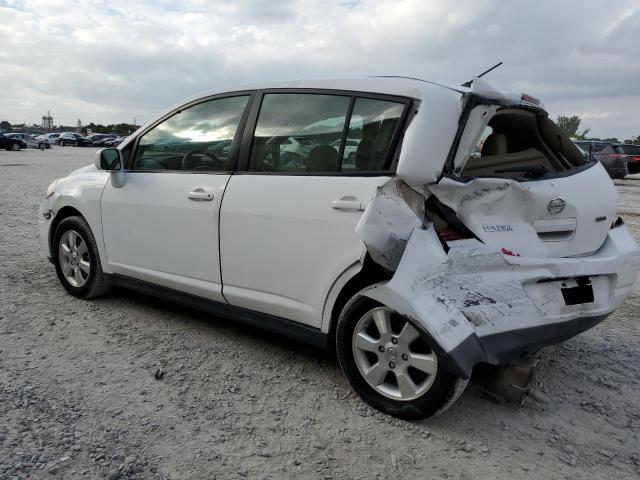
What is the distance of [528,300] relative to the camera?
248 cm

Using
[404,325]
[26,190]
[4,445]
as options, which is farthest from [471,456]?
[26,190]

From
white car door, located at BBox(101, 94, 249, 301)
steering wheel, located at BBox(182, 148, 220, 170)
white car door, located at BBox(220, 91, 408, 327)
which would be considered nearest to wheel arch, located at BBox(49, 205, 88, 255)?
white car door, located at BBox(101, 94, 249, 301)

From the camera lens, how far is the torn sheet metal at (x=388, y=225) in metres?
2.38

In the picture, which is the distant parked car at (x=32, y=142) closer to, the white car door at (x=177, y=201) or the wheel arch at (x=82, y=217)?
the wheel arch at (x=82, y=217)

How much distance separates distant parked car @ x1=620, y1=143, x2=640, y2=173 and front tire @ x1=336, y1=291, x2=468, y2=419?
73.2 feet

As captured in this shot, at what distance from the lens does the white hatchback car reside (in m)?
2.42

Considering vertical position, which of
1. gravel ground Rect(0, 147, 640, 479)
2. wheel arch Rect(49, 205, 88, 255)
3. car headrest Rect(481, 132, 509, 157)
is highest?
car headrest Rect(481, 132, 509, 157)

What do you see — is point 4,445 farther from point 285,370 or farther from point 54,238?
point 54,238

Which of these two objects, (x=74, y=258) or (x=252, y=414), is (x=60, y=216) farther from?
(x=252, y=414)

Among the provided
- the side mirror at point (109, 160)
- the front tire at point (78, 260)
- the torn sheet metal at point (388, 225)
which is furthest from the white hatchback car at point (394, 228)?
the front tire at point (78, 260)

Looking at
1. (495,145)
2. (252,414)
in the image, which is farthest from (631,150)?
(252,414)

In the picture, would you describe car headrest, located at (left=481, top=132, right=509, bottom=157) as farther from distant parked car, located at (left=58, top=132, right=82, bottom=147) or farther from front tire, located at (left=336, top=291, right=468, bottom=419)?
distant parked car, located at (left=58, top=132, right=82, bottom=147)

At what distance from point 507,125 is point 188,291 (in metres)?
2.35

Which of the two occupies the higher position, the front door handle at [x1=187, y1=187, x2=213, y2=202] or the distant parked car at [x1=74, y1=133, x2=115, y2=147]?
the front door handle at [x1=187, y1=187, x2=213, y2=202]
